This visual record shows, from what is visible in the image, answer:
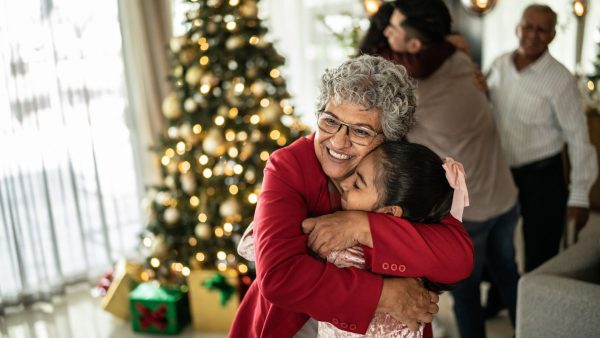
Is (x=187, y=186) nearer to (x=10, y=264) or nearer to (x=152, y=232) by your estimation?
(x=152, y=232)

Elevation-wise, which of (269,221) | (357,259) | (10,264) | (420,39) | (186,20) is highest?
(186,20)

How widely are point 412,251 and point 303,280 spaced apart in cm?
26

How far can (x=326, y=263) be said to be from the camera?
4.22 feet

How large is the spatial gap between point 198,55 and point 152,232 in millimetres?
1084

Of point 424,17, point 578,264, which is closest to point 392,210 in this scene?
point 424,17

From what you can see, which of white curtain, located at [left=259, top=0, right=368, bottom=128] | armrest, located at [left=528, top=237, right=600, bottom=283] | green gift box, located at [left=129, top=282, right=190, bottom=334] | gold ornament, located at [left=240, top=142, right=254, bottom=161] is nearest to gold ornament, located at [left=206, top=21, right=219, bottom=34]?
gold ornament, located at [left=240, top=142, right=254, bottom=161]

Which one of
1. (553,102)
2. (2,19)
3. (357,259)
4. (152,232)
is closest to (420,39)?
(553,102)

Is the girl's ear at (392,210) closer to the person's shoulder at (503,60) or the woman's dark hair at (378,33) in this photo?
the woman's dark hair at (378,33)

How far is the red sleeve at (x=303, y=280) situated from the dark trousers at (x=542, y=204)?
177cm

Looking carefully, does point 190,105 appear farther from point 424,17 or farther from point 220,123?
point 424,17

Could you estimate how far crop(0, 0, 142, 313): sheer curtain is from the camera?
3367 mm

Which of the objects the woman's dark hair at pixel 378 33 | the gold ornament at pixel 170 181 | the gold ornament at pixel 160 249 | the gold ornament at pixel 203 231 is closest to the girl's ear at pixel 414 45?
the woman's dark hair at pixel 378 33

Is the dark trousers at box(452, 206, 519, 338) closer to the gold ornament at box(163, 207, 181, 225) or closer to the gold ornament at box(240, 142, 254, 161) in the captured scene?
the gold ornament at box(240, 142, 254, 161)

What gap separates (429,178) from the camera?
1306 millimetres
